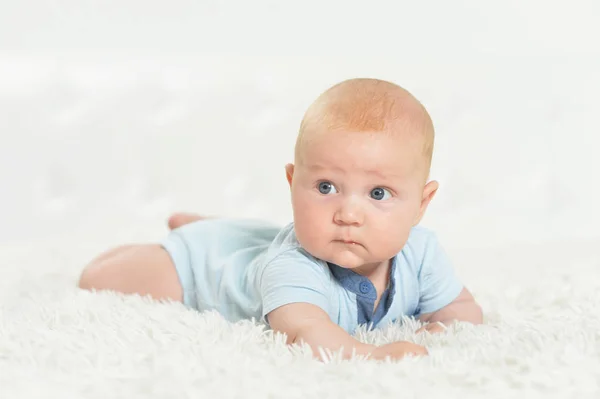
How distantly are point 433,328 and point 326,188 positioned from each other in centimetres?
28

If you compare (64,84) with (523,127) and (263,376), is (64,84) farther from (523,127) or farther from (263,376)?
(263,376)

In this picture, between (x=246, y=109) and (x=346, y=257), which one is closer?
(x=346, y=257)

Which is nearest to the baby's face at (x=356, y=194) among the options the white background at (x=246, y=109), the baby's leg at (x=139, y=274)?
the baby's leg at (x=139, y=274)

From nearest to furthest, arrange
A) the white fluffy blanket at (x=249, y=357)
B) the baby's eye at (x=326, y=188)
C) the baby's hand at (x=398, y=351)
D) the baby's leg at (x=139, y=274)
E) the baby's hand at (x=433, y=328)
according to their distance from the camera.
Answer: the white fluffy blanket at (x=249, y=357), the baby's hand at (x=398, y=351), the baby's eye at (x=326, y=188), the baby's hand at (x=433, y=328), the baby's leg at (x=139, y=274)

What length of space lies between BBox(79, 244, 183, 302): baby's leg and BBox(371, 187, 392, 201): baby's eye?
0.44 metres

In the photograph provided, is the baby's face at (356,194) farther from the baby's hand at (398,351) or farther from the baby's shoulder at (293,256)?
the baby's hand at (398,351)

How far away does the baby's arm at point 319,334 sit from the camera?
1.10m

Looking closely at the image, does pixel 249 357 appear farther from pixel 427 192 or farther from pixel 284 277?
pixel 427 192

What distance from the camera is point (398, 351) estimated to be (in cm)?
109

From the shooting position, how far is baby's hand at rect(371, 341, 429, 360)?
3.56 ft

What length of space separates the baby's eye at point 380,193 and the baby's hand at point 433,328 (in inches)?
8.6

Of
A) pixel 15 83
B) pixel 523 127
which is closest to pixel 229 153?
pixel 15 83

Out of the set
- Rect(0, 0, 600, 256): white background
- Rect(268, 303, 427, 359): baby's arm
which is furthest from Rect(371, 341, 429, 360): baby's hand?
Rect(0, 0, 600, 256): white background

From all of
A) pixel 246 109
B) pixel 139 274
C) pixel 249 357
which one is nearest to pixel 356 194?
pixel 249 357
